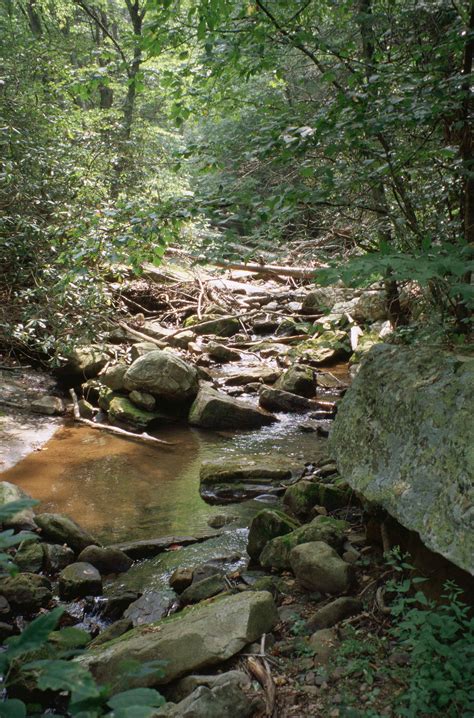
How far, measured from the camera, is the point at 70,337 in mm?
8734

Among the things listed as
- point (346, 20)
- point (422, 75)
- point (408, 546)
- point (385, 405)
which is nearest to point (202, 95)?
point (346, 20)

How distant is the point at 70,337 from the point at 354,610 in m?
6.64

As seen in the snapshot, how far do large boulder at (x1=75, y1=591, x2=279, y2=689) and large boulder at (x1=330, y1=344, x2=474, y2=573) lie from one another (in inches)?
39.8

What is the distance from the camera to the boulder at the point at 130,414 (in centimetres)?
880

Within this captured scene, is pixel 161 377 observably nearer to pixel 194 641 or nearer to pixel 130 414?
pixel 130 414

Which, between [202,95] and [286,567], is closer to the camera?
[286,567]

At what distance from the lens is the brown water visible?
5.91 metres

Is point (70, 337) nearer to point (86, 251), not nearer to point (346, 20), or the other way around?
point (86, 251)

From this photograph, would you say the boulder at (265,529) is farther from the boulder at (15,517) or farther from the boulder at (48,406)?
the boulder at (48,406)

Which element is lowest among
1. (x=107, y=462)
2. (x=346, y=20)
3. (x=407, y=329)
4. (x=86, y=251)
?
(x=107, y=462)

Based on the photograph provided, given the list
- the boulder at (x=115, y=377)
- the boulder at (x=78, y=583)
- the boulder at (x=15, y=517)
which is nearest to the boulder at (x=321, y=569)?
the boulder at (x=78, y=583)

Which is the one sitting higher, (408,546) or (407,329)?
(407,329)

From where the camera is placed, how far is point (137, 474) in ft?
23.4

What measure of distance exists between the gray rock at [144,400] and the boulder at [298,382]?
94.3 inches
